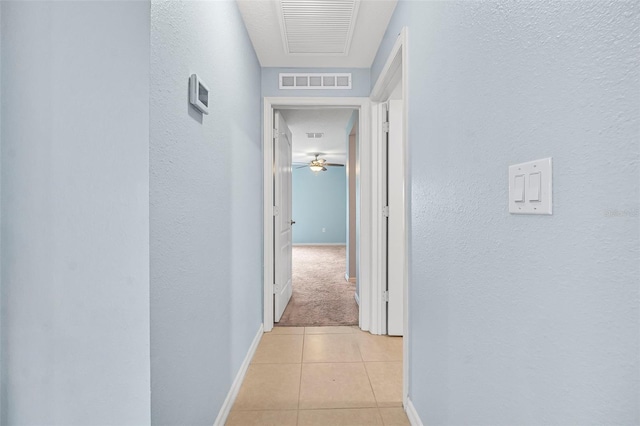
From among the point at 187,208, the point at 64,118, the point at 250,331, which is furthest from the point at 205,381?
the point at 64,118

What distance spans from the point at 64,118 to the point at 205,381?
1103mm

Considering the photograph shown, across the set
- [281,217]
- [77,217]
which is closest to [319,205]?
[281,217]

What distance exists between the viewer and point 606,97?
523 mm

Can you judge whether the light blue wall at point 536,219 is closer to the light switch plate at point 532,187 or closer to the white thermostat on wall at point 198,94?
the light switch plate at point 532,187

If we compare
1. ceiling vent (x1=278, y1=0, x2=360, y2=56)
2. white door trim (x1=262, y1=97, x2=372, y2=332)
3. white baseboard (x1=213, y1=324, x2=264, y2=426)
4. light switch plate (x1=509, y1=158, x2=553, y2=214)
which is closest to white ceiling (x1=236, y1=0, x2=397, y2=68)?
ceiling vent (x1=278, y1=0, x2=360, y2=56)

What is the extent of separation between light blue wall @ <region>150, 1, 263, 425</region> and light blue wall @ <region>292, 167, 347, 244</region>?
7251 mm

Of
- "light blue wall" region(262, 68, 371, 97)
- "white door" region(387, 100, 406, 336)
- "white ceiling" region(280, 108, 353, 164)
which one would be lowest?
"white door" region(387, 100, 406, 336)

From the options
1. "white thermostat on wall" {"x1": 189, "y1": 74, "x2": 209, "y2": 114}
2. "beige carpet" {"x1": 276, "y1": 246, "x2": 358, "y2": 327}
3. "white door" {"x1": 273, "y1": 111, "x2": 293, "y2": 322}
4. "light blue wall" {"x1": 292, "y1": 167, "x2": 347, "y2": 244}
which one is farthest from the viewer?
"light blue wall" {"x1": 292, "y1": 167, "x2": 347, "y2": 244}

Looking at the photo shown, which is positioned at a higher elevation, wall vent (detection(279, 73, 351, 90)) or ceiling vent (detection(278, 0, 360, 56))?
ceiling vent (detection(278, 0, 360, 56))

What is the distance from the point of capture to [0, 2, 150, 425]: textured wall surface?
0.86 metres

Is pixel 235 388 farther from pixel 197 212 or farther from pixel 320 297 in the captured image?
pixel 320 297

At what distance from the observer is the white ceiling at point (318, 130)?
13.1 feet

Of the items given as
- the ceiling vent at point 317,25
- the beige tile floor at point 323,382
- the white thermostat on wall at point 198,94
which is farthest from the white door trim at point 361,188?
the white thermostat on wall at point 198,94

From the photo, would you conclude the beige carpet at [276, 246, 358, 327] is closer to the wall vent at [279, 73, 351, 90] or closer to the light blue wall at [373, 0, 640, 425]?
the light blue wall at [373, 0, 640, 425]
